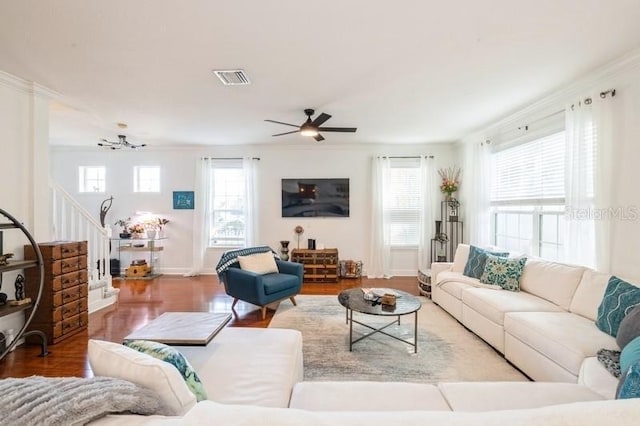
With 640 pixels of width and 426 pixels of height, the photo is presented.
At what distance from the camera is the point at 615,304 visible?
2.08 metres

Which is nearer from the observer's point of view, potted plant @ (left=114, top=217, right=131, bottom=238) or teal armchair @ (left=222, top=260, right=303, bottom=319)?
teal armchair @ (left=222, top=260, right=303, bottom=319)

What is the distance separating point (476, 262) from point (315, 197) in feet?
10.4

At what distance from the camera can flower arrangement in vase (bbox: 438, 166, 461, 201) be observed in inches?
211

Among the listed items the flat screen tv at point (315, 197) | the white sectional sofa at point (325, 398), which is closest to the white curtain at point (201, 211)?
the flat screen tv at point (315, 197)

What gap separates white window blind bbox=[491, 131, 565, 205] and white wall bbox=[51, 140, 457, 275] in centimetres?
148

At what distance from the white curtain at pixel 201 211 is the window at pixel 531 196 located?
204 inches

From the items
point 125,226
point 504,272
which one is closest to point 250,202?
point 125,226

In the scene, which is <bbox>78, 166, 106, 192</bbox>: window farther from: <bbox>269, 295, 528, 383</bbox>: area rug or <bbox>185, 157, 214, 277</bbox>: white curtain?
<bbox>269, 295, 528, 383</bbox>: area rug

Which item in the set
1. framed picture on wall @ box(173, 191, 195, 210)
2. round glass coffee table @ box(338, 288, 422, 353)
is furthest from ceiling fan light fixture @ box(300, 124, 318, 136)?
framed picture on wall @ box(173, 191, 195, 210)

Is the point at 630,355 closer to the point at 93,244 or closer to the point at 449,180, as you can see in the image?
the point at 449,180

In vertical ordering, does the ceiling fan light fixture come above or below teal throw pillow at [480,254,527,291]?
above

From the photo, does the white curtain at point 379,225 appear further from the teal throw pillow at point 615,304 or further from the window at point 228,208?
the teal throw pillow at point 615,304

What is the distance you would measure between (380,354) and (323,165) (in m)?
3.98

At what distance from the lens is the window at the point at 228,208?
234 inches
